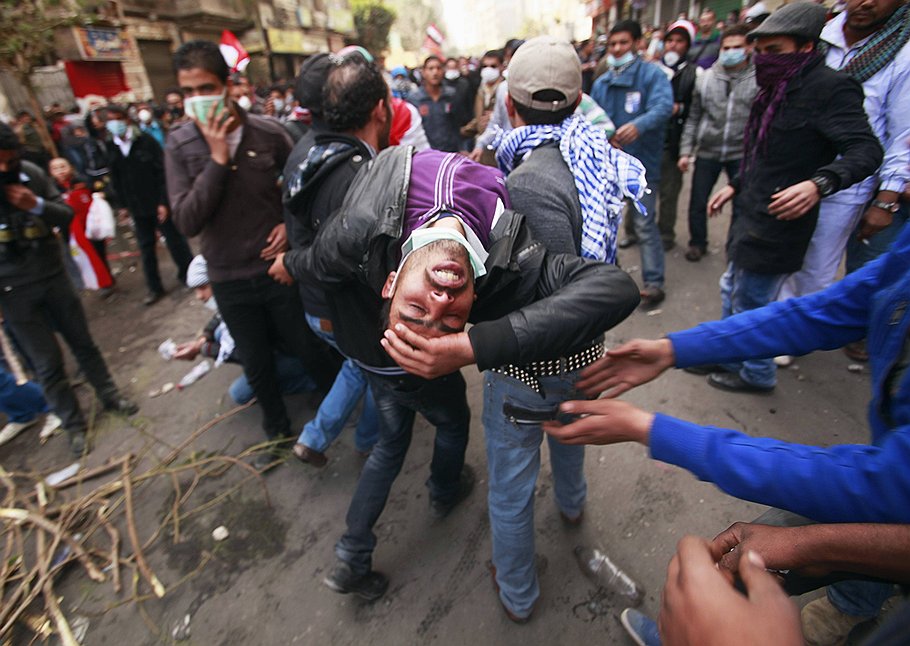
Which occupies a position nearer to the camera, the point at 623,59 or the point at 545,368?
the point at 545,368

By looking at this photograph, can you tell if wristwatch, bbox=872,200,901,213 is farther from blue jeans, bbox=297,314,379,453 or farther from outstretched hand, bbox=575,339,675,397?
blue jeans, bbox=297,314,379,453

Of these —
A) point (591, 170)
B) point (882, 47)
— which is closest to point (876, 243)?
point (882, 47)

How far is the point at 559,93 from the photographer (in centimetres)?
163

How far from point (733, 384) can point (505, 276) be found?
2.42 meters

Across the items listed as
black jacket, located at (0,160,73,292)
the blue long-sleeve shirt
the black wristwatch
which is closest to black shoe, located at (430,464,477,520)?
the blue long-sleeve shirt

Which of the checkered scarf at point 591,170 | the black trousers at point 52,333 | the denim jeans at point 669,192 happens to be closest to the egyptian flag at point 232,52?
the black trousers at point 52,333

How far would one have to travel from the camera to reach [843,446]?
940 mm

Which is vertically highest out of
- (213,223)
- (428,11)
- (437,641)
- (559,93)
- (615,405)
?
(428,11)

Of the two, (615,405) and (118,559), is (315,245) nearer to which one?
(615,405)

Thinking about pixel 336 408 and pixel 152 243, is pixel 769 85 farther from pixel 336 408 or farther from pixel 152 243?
pixel 152 243

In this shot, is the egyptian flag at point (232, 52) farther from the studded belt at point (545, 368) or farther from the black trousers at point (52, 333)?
the studded belt at point (545, 368)

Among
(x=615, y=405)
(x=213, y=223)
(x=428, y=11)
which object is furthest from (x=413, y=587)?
(x=428, y=11)

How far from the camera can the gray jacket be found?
3.71m

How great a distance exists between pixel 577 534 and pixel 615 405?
1348 mm
